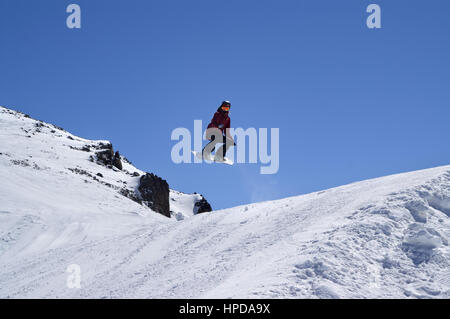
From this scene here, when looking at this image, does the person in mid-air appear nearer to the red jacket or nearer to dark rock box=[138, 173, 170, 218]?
the red jacket

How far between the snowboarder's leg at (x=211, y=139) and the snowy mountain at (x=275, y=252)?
5.34 meters

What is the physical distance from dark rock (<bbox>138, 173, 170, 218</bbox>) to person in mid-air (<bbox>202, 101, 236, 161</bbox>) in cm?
2509

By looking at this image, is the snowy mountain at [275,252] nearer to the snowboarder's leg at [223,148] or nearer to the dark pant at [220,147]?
the dark pant at [220,147]

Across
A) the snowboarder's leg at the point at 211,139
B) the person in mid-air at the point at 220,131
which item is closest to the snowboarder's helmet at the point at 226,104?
the person in mid-air at the point at 220,131

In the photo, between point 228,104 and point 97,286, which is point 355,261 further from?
point 228,104

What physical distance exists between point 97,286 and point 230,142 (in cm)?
1029

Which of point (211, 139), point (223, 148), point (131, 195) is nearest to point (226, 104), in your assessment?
point (211, 139)

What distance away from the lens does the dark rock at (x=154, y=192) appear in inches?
1745

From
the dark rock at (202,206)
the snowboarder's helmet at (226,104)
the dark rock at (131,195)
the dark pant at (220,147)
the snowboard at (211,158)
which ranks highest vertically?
the dark rock at (202,206)

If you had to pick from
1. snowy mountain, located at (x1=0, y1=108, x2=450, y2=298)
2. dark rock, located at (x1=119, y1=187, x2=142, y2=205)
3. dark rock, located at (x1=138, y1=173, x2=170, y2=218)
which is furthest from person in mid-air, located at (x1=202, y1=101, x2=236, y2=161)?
dark rock, located at (x1=138, y1=173, x2=170, y2=218)

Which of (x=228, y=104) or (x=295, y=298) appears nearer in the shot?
(x=295, y=298)

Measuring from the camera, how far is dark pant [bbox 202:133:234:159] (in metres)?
18.8

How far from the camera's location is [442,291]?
7.05m
